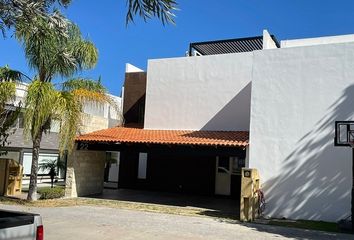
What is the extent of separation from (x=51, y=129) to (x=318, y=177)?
14.9 meters

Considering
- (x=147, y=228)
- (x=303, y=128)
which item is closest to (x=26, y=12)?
(x=147, y=228)

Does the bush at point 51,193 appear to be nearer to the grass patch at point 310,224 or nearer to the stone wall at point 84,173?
the stone wall at point 84,173

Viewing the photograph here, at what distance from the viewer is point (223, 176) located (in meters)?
21.9

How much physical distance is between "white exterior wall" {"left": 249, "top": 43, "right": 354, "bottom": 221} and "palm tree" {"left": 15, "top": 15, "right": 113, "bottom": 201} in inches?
260

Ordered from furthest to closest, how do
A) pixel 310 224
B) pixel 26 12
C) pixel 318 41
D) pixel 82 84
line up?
pixel 318 41 < pixel 82 84 < pixel 310 224 < pixel 26 12

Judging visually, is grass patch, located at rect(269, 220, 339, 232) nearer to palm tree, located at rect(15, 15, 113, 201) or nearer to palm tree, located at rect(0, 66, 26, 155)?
palm tree, located at rect(15, 15, 113, 201)

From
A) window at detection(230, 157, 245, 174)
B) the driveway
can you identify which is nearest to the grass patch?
the driveway

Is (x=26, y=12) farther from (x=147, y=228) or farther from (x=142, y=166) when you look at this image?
(x=142, y=166)

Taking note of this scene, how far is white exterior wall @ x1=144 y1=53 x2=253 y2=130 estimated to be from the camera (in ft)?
65.8

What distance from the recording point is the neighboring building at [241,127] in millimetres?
14836

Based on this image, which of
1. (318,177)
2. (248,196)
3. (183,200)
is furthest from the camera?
(183,200)

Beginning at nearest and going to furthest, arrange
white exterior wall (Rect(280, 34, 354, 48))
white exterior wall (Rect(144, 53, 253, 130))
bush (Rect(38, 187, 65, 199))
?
bush (Rect(38, 187, 65, 199)), white exterior wall (Rect(280, 34, 354, 48)), white exterior wall (Rect(144, 53, 253, 130))

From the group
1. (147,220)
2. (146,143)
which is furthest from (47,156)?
(147,220)

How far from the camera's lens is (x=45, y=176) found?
29109mm
